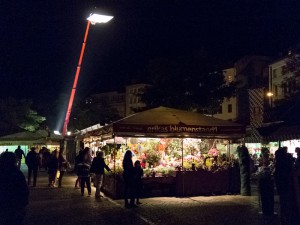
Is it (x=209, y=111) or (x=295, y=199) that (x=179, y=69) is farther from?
(x=295, y=199)

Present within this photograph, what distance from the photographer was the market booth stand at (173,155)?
15.1 m

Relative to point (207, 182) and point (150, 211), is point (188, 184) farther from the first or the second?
point (150, 211)

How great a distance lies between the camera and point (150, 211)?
38.9ft

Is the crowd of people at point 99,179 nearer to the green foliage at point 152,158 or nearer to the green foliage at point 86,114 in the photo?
the green foliage at point 152,158

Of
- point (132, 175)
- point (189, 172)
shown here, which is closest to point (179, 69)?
point (189, 172)

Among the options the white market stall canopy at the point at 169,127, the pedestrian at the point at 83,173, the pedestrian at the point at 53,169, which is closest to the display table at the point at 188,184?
the pedestrian at the point at 83,173

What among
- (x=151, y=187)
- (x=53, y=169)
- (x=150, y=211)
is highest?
(x=53, y=169)

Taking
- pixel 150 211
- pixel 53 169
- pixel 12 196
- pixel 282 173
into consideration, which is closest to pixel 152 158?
pixel 150 211

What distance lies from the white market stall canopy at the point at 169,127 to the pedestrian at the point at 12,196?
8.29 meters

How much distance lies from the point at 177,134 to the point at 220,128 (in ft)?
5.72

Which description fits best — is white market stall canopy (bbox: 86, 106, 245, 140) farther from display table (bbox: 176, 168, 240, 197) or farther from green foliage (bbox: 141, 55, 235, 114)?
green foliage (bbox: 141, 55, 235, 114)

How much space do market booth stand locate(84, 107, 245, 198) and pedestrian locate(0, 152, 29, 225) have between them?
327 inches

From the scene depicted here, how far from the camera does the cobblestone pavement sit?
10359mm

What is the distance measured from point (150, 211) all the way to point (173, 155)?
5418 mm
